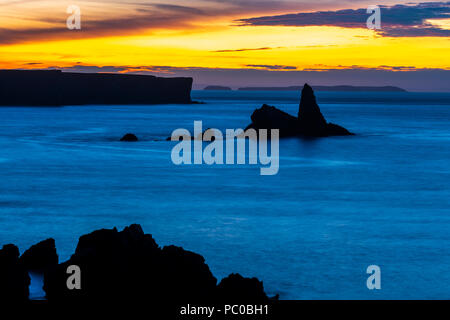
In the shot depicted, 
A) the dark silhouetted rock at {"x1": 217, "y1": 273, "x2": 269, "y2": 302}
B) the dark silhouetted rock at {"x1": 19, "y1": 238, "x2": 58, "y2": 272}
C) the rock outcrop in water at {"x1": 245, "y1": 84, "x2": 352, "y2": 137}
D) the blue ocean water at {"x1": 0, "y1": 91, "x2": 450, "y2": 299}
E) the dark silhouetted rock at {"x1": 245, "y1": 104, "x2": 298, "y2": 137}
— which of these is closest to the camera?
the dark silhouetted rock at {"x1": 217, "y1": 273, "x2": 269, "y2": 302}

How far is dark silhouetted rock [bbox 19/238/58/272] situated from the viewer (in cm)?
1379

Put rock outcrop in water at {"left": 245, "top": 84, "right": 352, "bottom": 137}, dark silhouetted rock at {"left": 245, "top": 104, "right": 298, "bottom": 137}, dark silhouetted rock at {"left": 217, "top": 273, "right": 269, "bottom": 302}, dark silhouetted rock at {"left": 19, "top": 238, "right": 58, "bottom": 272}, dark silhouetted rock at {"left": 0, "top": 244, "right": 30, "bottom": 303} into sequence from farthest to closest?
rock outcrop in water at {"left": 245, "top": 84, "right": 352, "bottom": 137}
dark silhouetted rock at {"left": 245, "top": 104, "right": 298, "bottom": 137}
dark silhouetted rock at {"left": 19, "top": 238, "right": 58, "bottom": 272}
dark silhouetted rock at {"left": 0, "top": 244, "right": 30, "bottom": 303}
dark silhouetted rock at {"left": 217, "top": 273, "right": 269, "bottom": 302}

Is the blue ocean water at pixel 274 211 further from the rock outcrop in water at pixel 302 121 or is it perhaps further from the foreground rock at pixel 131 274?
the rock outcrop in water at pixel 302 121

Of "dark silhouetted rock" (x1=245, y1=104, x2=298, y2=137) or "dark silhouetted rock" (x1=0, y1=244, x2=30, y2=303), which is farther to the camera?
"dark silhouetted rock" (x1=245, y1=104, x2=298, y2=137)

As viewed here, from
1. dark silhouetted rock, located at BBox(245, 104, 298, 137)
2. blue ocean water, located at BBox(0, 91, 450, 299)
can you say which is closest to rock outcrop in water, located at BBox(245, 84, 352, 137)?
dark silhouetted rock, located at BBox(245, 104, 298, 137)

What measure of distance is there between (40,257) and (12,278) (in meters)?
2.17

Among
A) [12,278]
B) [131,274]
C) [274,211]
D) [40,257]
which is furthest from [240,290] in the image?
[274,211]

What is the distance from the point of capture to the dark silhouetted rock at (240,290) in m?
11.0

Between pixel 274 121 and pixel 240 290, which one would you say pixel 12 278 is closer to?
pixel 240 290

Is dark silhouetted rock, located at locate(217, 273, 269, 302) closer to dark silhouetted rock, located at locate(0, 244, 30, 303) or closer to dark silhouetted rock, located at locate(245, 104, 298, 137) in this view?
dark silhouetted rock, located at locate(0, 244, 30, 303)

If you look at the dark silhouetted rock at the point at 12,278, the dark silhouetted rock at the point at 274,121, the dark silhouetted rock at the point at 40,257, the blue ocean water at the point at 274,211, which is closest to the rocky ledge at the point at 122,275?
the dark silhouetted rock at the point at 12,278

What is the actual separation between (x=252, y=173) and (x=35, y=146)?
2698cm

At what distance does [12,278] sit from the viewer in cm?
1181
